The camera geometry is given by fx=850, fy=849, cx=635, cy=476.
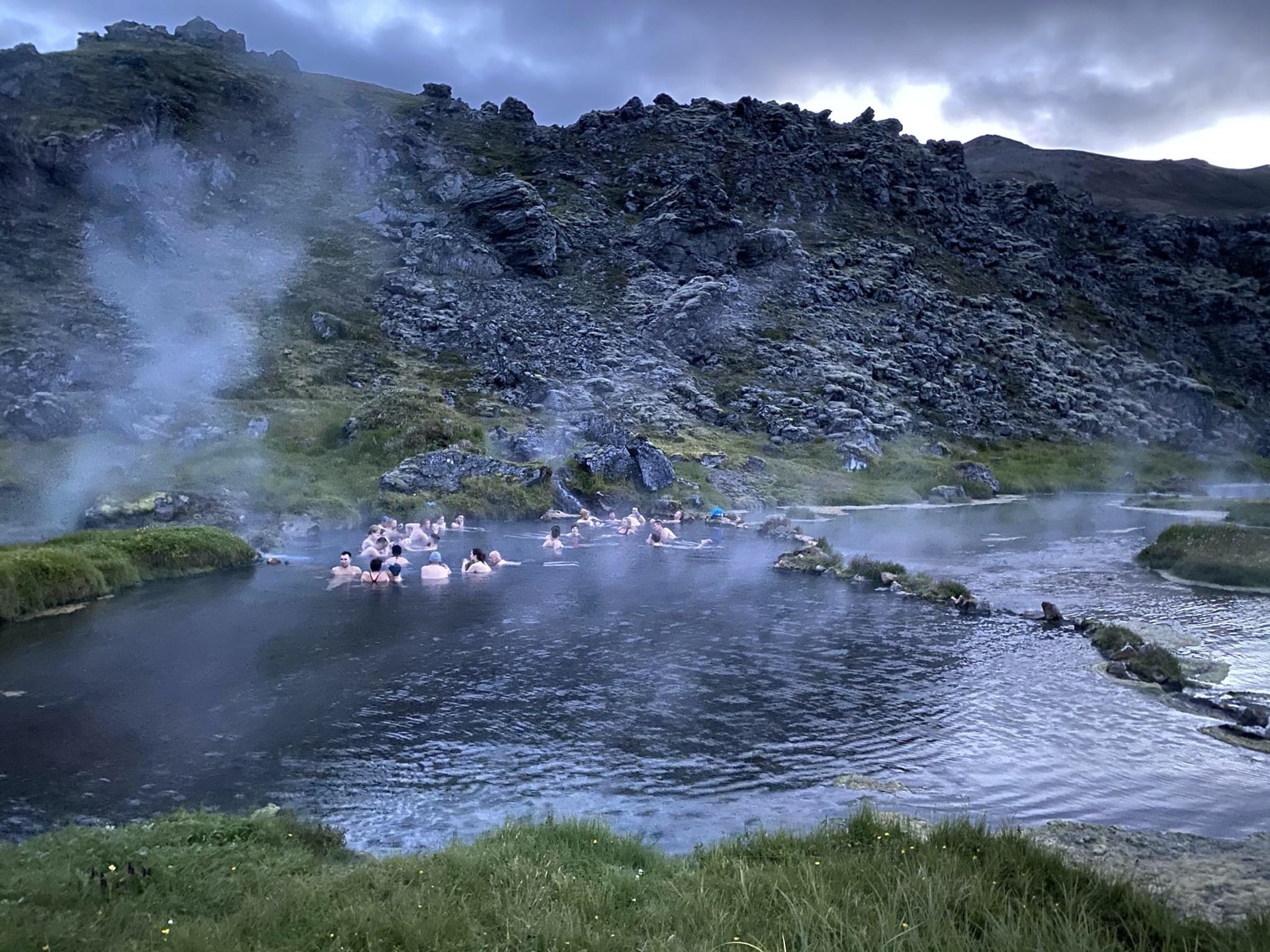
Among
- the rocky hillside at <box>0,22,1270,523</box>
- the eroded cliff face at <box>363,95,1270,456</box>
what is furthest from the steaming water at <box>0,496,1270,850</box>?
the eroded cliff face at <box>363,95,1270,456</box>

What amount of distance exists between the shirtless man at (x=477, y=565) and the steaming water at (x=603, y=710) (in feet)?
9.30

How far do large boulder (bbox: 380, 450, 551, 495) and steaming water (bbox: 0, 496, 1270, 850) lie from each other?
19182 mm

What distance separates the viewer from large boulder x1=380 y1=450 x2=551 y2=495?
5056cm

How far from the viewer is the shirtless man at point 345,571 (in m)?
31.9

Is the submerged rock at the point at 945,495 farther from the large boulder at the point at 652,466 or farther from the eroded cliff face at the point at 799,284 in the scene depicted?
the large boulder at the point at 652,466

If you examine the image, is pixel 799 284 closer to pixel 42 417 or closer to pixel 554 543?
pixel 554 543

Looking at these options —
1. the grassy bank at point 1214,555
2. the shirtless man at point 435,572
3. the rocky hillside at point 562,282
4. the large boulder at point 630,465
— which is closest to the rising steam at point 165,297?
the rocky hillside at point 562,282

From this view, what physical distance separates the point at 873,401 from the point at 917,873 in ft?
281

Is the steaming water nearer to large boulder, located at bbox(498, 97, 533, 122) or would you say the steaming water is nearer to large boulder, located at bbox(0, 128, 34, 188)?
large boulder, located at bbox(0, 128, 34, 188)

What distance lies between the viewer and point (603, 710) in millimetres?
→ 17141

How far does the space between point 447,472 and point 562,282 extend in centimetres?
5701

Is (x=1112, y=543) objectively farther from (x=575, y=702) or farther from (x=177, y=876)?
(x=177, y=876)

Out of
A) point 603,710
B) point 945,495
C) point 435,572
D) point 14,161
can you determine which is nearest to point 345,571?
point 435,572

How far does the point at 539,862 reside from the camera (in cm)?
888
